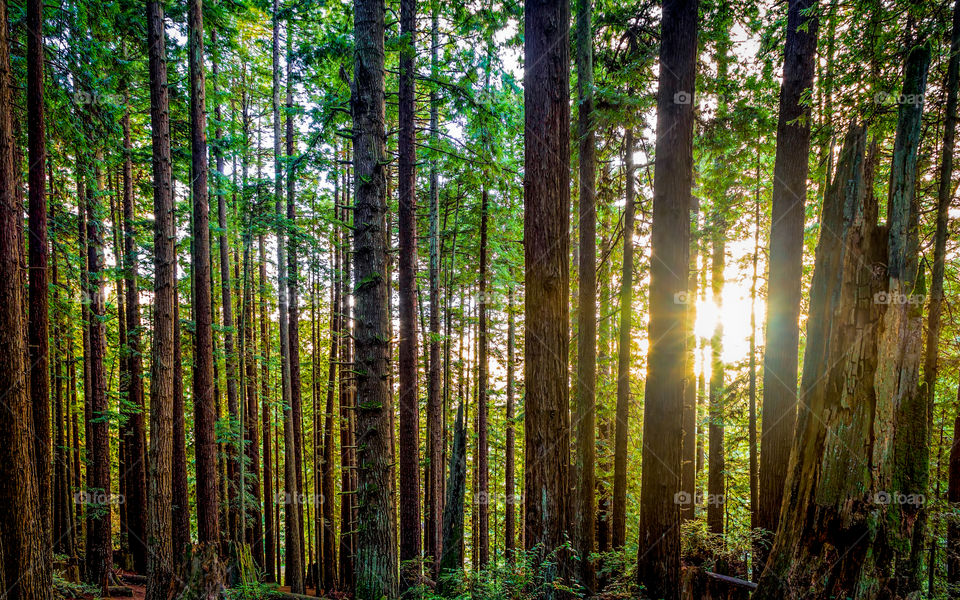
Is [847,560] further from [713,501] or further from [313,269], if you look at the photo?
[313,269]

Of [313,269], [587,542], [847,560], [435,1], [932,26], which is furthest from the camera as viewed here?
[313,269]

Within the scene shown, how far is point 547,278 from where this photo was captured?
3.96 metres

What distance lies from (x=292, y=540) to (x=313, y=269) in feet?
32.4

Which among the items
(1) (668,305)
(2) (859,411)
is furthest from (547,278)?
(2) (859,411)

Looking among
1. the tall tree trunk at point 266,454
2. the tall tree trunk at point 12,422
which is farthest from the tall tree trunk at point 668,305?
the tall tree trunk at point 266,454

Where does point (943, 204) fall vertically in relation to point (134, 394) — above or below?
above

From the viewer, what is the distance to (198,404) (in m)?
9.23

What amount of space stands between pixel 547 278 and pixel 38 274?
7.90 m

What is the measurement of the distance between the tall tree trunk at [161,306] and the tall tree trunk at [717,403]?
11.5 metres

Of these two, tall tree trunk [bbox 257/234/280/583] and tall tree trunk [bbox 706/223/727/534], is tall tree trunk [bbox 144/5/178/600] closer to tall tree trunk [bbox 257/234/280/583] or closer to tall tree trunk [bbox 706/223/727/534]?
tall tree trunk [bbox 257/234/280/583]

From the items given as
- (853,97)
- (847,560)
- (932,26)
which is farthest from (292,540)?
(932,26)

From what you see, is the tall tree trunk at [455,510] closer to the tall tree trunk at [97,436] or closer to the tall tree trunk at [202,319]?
the tall tree trunk at [202,319]

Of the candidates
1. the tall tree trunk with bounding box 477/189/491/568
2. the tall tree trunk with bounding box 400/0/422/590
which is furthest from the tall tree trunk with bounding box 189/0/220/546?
the tall tree trunk with bounding box 477/189/491/568

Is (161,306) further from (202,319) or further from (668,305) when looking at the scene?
(668,305)
